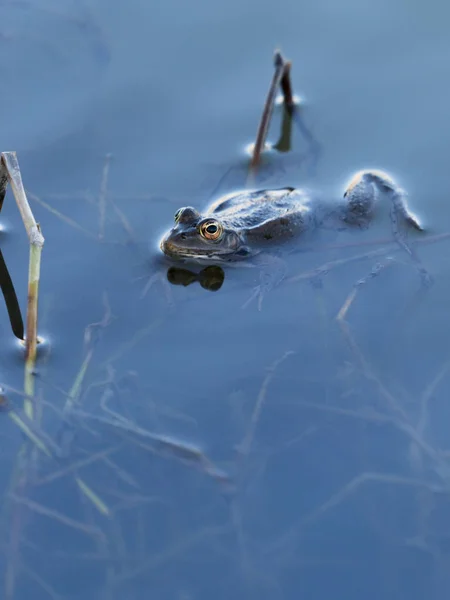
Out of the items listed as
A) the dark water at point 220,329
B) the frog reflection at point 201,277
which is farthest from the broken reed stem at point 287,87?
the frog reflection at point 201,277

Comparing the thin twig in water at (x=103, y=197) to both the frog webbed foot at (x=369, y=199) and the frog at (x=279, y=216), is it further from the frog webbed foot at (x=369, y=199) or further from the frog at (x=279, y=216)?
the frog webbed foot at (x=369, y=199)

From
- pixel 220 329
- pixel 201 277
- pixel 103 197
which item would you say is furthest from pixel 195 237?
pixel 220 329

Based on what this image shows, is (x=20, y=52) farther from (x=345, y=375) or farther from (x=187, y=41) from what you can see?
(x=345, y=375)

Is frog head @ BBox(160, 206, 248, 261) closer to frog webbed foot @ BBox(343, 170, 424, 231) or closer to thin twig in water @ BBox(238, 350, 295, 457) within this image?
frog webbed foot @ BBox(343, 170, 424, 231)

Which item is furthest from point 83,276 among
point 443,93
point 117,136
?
point 443,93

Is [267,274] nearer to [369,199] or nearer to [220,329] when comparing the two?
[220,329]

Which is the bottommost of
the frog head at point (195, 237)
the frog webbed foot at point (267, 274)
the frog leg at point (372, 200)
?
the frog webbed foot at point (267, 274)

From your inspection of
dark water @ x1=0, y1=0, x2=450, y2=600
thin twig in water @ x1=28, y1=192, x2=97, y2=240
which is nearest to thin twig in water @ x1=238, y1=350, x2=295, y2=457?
dark water @ x1=0, y1=0, x2=450, y2=600
